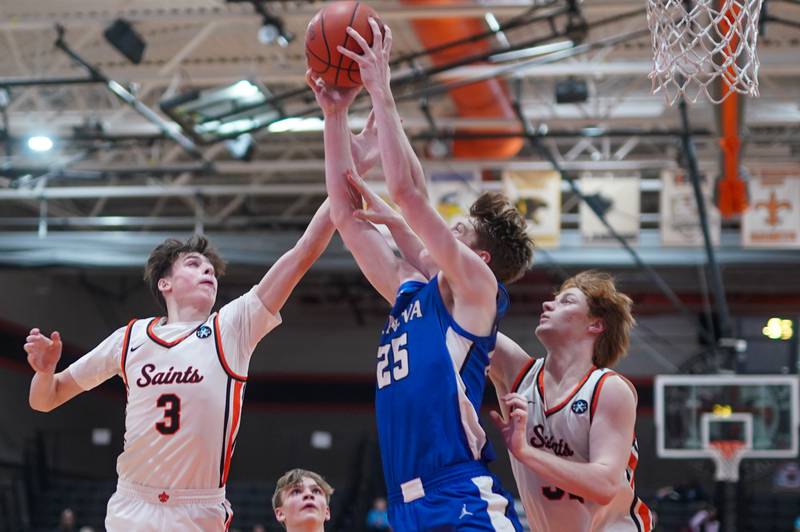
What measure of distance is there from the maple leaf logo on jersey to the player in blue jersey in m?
0.50

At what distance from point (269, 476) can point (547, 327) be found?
20875 mm

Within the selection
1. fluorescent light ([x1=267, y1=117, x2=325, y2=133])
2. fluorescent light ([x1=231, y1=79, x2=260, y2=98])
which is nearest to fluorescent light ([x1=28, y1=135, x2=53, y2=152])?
fluorescent light ([x1=267, y1=117, x2=325, y2=133])

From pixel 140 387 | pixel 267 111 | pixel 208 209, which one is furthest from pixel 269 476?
→ pixel 140 387

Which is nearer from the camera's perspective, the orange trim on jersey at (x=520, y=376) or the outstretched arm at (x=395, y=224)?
the outstretched arm at (x=395, y=224)

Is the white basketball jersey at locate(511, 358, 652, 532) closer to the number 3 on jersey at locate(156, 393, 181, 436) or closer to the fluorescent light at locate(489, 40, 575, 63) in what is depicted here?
the number 3 on jersey at locate(156, 393, 181, 436)

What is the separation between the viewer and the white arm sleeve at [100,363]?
4.84m

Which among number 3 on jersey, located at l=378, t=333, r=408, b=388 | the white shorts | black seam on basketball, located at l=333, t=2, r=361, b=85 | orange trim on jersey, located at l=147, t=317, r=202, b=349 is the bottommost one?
the white shorts

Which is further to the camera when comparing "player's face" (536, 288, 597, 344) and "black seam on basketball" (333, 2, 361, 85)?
"player's face" (536, 288, 597, 344)

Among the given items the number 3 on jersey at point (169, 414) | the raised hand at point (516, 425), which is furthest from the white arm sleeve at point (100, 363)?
the raised hand at point (516, 425)

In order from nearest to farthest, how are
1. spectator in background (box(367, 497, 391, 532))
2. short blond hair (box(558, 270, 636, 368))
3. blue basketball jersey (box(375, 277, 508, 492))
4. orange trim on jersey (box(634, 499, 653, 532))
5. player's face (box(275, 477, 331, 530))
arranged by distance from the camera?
blue basketball jersey (box(375, 277, 508, 492)), orange trim on jersey (box(634, 499, 653, 532)), short blond hair (box(558, 270, 636, 368)), player's face (box(275, 477, 331, 530)), spectator in background (box(367, 497, 391, 532))

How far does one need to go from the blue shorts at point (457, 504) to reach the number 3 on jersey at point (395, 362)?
35cm

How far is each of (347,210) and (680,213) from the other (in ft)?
37.8

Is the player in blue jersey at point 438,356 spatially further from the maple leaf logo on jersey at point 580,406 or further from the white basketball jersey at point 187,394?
the white basketball jersey at point 187,394

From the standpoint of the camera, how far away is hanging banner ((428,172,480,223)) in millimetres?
14492
